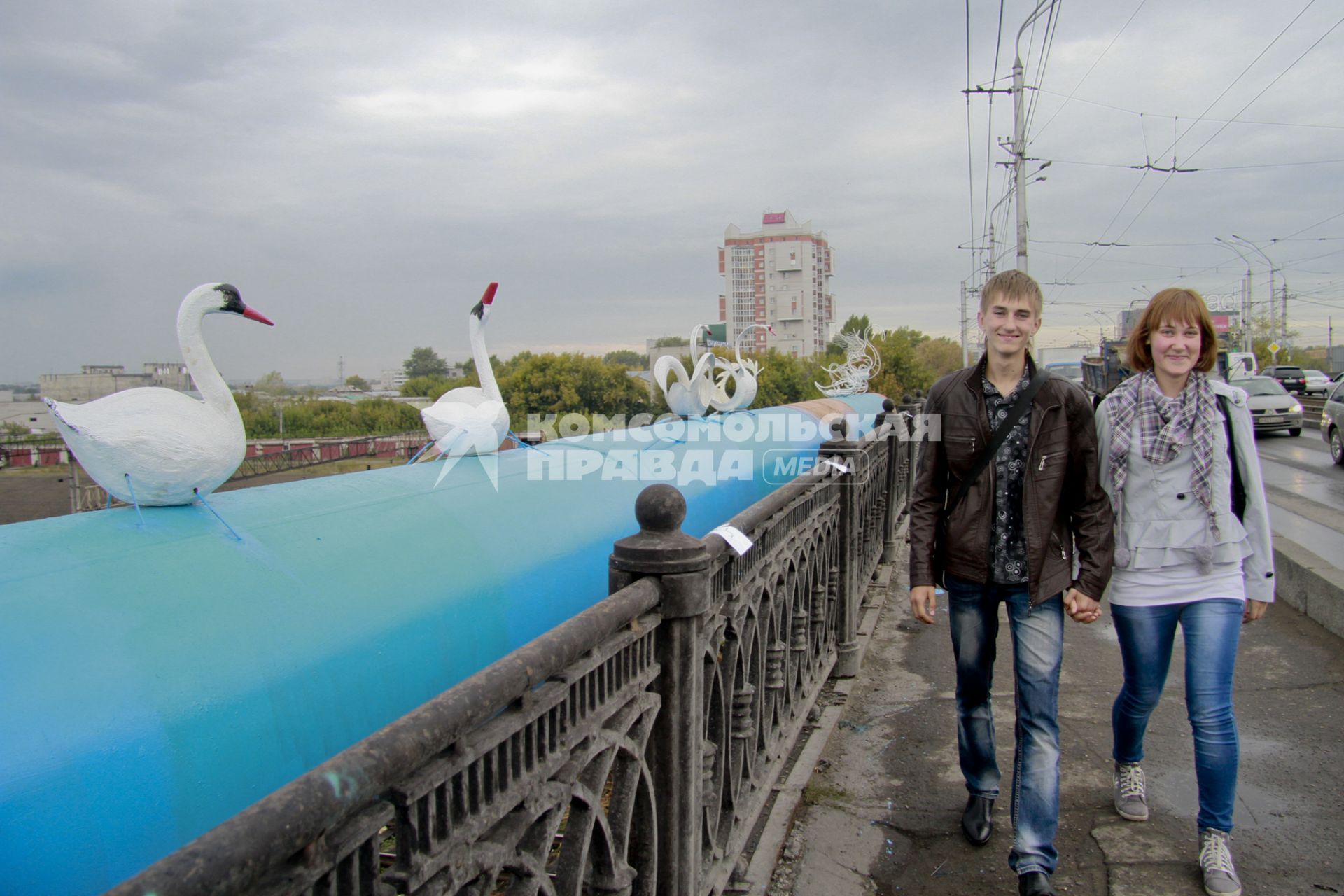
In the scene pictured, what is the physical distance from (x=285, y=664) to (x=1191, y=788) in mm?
3431

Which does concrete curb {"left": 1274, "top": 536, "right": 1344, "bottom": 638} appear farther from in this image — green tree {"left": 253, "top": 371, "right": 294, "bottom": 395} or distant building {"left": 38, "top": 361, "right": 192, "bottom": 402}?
green tree {"left": 253, "top": 371, "right": 294, "bottom": 395}

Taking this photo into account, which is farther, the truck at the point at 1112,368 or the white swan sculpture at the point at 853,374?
the truck at the point at 1112,368

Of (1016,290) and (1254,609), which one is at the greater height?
(1016,290)

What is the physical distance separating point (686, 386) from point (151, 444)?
538 centimetres

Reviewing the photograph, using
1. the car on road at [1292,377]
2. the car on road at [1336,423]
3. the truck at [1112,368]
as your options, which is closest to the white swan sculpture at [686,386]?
the car on road at [1336,423]

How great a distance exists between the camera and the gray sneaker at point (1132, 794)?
3176 mm

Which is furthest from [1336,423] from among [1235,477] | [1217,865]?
[1217,865]

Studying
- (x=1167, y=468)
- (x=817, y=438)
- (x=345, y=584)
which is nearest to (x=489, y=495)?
(x=345, y=584)

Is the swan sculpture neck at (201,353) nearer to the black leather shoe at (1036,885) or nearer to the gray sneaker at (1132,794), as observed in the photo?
the black leather shoe at (1036,885)

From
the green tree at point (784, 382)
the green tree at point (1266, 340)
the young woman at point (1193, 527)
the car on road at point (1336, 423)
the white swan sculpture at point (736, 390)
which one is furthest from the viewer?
the green tree at point (1266, 340)

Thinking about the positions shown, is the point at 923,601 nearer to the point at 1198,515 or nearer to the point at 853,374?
the point at 1198,515

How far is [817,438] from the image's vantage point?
8.69m

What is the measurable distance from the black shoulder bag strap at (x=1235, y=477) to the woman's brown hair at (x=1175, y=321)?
0.53 ft

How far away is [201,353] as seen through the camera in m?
3.21
